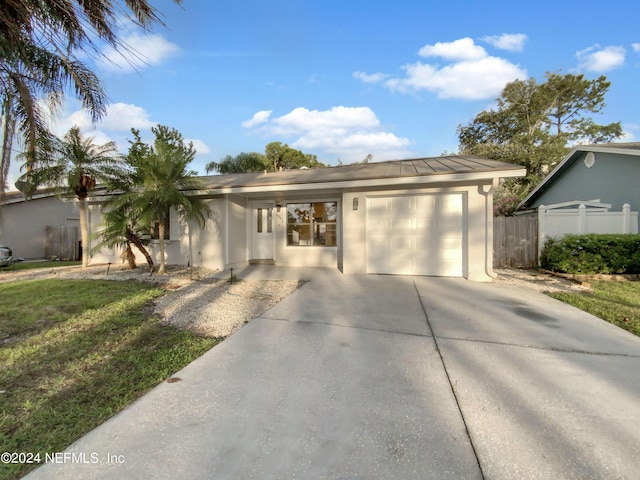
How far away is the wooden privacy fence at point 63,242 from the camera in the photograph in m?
13.9

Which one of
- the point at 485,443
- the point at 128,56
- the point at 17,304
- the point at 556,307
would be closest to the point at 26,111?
the point at 128,56

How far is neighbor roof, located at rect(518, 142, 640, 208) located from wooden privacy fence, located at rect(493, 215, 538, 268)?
134 inches

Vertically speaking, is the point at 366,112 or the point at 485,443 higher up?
the point at 366,112

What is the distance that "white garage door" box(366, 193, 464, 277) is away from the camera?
797 cm

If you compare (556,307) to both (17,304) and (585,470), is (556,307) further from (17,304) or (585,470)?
(17,304)

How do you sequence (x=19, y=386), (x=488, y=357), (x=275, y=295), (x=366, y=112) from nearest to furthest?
(x=19, y=386) → (x=488, y=357) → (x=275, y=295) → (x=366, y=112)

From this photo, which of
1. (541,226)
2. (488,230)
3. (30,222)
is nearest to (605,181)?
(541,226)

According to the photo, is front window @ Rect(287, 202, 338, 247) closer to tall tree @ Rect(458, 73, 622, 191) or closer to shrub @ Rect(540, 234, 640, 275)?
shrub @ Rect(540, 234, 640, 275)

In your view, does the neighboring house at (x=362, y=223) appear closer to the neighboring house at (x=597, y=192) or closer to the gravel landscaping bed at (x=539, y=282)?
the gravel landscaping bed at (x=539, y=282)

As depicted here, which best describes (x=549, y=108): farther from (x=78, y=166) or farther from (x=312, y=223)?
(x=78, y=166)

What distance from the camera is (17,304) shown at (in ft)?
17.4

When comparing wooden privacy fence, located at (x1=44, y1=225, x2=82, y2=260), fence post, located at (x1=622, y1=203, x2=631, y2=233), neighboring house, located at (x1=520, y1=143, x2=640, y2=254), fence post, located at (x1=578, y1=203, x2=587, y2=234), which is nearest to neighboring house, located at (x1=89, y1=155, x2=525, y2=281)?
neighboring house, located at (x1=520, y1=143, x2=640, y2=254)

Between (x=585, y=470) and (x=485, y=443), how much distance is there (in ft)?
1.67

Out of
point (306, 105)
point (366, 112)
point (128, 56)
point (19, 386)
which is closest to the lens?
point (19, 386)
